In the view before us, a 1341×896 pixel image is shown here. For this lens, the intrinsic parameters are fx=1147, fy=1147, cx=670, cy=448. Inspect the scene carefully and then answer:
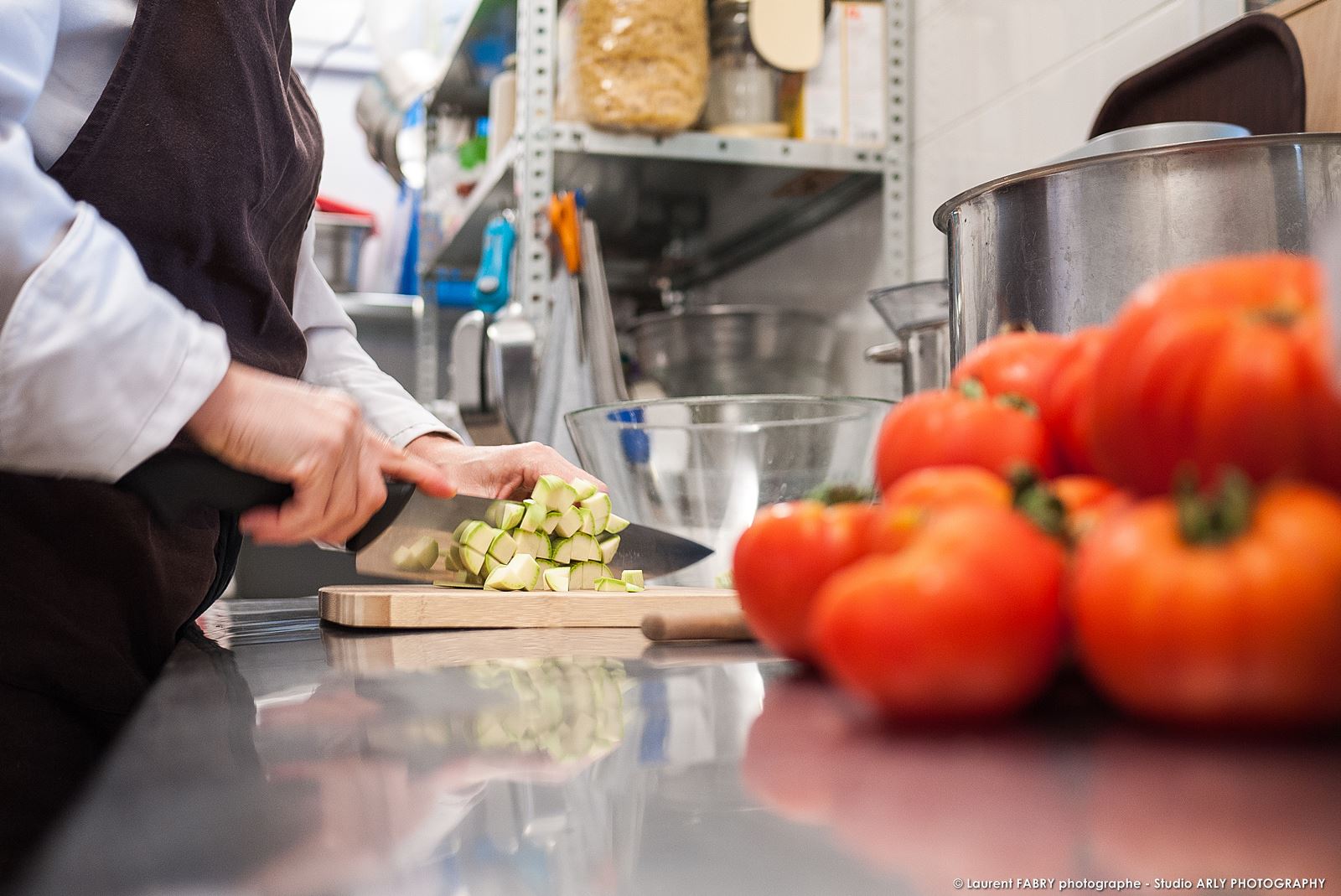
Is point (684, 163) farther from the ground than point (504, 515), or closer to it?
farther from the ground

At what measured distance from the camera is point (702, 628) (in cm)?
57

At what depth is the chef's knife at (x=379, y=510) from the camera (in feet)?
2.07

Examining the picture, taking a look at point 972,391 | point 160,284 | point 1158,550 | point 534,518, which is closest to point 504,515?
point 534,518

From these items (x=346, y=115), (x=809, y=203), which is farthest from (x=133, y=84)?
(x=346, y=115)

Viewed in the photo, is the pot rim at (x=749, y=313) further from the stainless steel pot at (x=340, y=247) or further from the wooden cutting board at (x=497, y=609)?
the stainless steel pot at (x=340, y=247)

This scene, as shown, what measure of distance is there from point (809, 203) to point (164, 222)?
1408mm

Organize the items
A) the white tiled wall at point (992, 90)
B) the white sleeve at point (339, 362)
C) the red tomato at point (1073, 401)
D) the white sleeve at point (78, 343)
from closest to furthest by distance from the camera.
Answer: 1. the red tomato at point (1073, 401)
2. the white sleeve at point (78, 343)
3. the white sleeve at point (339, 362)
4. the white tiled wall at point (992, 90)

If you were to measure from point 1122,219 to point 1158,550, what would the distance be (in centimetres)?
49

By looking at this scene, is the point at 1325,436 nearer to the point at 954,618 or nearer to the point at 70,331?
the point at 954,618

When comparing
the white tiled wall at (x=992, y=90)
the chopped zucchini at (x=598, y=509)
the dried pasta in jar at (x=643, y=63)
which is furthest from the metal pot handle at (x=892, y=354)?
the dried pasta in jar at (x=643, y=63)

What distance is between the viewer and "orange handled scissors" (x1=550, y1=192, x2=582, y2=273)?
1.65 meters

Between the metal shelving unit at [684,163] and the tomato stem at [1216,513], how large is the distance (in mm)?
1554

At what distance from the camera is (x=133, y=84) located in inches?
29.2

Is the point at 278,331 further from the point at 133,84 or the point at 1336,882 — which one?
the point at 1336,882
